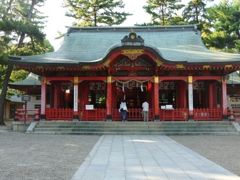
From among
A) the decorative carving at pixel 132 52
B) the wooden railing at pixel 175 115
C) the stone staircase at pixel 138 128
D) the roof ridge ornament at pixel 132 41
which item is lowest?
the stone staircase at pixel 138 128

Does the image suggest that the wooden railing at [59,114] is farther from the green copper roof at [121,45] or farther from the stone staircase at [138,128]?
the green copper roof at [121,45]

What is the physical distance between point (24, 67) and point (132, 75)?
655cm

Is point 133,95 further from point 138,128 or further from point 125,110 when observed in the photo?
point 138,128

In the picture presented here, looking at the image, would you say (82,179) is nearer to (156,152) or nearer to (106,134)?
(156,152)

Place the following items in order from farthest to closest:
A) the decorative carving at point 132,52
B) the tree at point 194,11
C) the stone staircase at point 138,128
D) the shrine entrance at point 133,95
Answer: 1. the tree at point 194,11
2. the shrine entrance at point 133,95
3. the decorative carving at point 132,52
4. the stone staircase at point 138,128

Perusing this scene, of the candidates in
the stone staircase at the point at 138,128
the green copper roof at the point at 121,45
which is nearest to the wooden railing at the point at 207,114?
the stone staircase at the point at 138,128

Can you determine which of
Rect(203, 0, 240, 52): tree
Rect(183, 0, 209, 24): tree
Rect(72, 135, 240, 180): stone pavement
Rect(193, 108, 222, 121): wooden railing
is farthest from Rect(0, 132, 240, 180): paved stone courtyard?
Rect(183, 0, 209, 24): tree

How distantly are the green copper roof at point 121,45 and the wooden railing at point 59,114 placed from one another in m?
2.97

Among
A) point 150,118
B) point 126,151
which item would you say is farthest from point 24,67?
point 126,151

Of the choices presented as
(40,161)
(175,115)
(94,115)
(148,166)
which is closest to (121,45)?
(94,115)

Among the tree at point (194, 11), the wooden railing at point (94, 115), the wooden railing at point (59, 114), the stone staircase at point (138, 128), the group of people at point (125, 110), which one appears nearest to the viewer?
the stone staircase at point (138, 128)

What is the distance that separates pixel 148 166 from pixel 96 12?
107 ft

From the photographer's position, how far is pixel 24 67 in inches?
803

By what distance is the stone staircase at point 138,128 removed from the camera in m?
18.1
